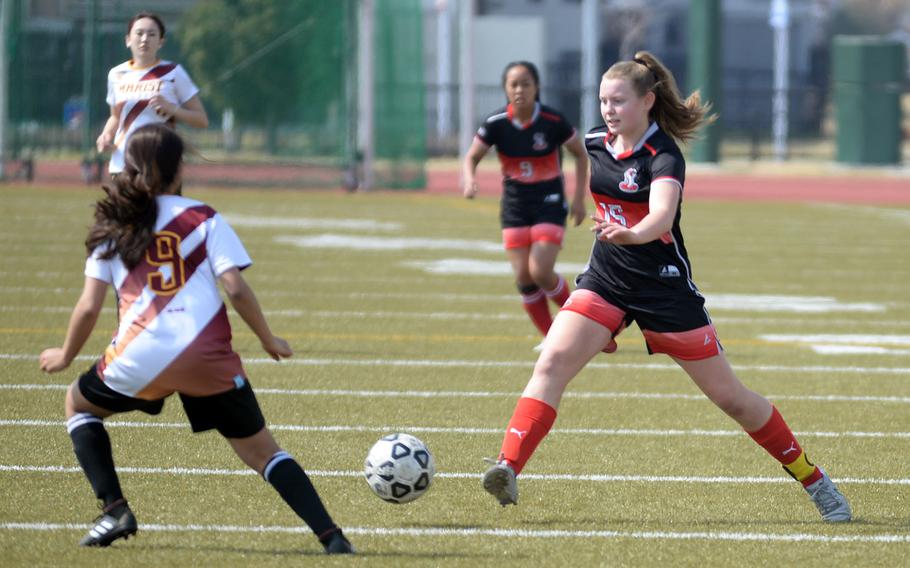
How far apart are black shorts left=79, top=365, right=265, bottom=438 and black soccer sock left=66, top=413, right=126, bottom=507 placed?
0.09 m

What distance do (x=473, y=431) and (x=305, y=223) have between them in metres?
12.8

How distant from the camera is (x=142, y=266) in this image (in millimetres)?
4816

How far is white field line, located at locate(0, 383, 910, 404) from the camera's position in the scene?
27.9 feet

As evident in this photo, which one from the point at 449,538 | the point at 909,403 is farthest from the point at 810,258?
the point at 449,538

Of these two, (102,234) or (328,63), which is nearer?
(102,234)

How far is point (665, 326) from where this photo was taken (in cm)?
578

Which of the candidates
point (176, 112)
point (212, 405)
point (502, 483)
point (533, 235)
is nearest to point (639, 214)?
point (502, 483)

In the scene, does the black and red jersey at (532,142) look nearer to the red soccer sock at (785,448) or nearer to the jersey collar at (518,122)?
the jersey collar at (518,122)

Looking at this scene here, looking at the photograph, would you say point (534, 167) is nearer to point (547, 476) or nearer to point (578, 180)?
point (578, 180)

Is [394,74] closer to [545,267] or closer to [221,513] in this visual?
[545,267]

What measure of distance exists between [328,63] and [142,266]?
813 inches

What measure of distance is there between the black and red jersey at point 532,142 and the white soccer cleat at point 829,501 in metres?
5.10

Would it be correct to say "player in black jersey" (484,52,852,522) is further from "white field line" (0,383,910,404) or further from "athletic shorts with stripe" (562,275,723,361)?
"white field line" (0,383,910,404)

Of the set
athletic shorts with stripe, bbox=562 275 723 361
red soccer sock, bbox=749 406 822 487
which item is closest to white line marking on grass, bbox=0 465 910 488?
red soccer sock, bbox=749 406 822 487
